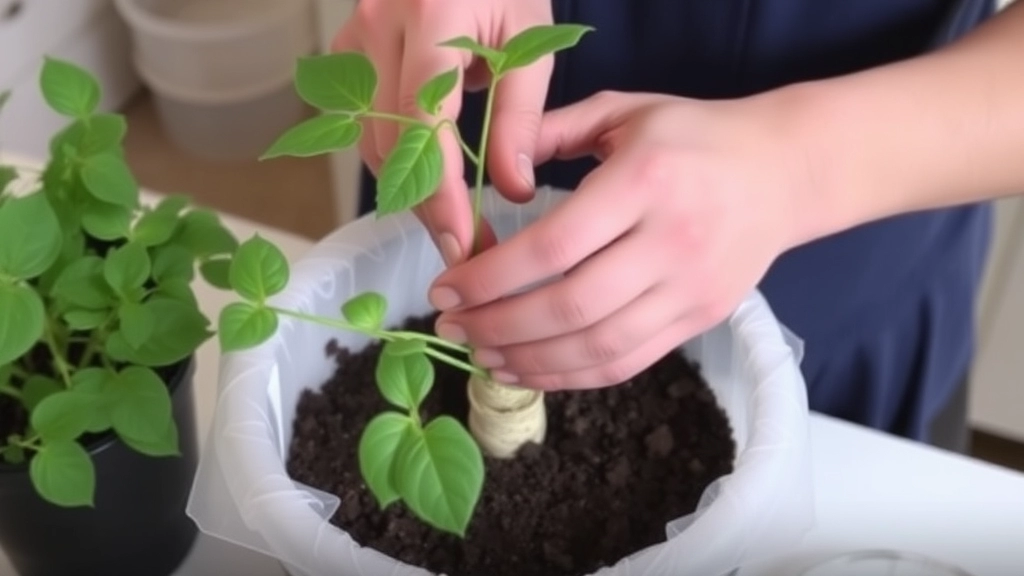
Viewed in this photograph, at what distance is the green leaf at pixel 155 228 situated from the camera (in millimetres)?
559

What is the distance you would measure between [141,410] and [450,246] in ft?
0.46

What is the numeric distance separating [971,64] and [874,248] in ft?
0.61

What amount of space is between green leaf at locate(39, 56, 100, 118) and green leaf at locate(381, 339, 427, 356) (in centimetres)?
21

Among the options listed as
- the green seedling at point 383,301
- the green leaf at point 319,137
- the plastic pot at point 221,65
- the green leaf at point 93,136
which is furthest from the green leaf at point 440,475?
the plastic pot at point 221,65

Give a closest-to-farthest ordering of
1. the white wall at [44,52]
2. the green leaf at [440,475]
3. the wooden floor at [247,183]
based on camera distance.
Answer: the green leaf at [440,475], the white wall at [44,52], the wooden floor at [247,183]

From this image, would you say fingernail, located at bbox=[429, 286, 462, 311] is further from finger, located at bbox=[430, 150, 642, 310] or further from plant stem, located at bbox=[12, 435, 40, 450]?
plant stem, located at bbox=[12, 435, 40, 450]

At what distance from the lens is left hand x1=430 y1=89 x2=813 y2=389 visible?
0.47m

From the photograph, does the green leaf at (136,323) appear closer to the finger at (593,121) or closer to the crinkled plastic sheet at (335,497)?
the crinkled plastic sheet at (335,497)

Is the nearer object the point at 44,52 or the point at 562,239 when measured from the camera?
the point at 562,239

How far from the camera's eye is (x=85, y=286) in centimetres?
54

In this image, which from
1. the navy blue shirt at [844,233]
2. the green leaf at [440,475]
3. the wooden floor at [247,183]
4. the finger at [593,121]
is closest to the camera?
the green leaf at [440,475]

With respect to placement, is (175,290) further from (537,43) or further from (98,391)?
(537,43)

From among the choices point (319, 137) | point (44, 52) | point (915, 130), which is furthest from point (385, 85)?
point (44, 52)

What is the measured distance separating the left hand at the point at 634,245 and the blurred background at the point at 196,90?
951 millimetres
